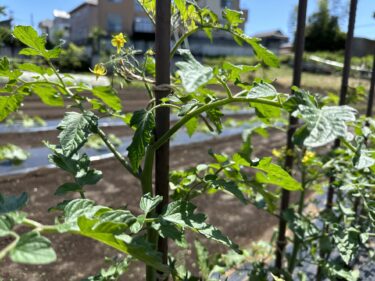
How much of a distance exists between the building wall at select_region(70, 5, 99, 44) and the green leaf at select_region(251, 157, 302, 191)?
3140 cm

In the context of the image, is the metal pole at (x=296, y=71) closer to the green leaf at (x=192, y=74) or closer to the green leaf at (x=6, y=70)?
the green leaf at (x=192, y=74)

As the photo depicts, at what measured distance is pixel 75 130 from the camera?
79cm

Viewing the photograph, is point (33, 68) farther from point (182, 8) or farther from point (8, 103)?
point (182, 8)

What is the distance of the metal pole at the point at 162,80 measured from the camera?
903mm

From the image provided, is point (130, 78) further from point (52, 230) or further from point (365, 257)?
point (365, 257)

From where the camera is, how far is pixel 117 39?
3.13 feet

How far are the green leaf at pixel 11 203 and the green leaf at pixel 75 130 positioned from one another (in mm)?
207

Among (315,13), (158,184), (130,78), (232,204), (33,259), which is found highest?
(315,13)

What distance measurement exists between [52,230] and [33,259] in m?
0.08

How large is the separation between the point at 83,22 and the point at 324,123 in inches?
1432

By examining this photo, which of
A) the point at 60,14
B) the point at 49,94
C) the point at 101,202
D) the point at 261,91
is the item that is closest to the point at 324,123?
the point at 261,91

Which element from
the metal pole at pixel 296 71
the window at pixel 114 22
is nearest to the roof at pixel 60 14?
the window at pixel 114 22

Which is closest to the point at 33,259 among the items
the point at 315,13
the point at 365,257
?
the point at 365,257

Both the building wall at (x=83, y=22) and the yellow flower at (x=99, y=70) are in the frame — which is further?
the building wall at (x=83, y=22)
